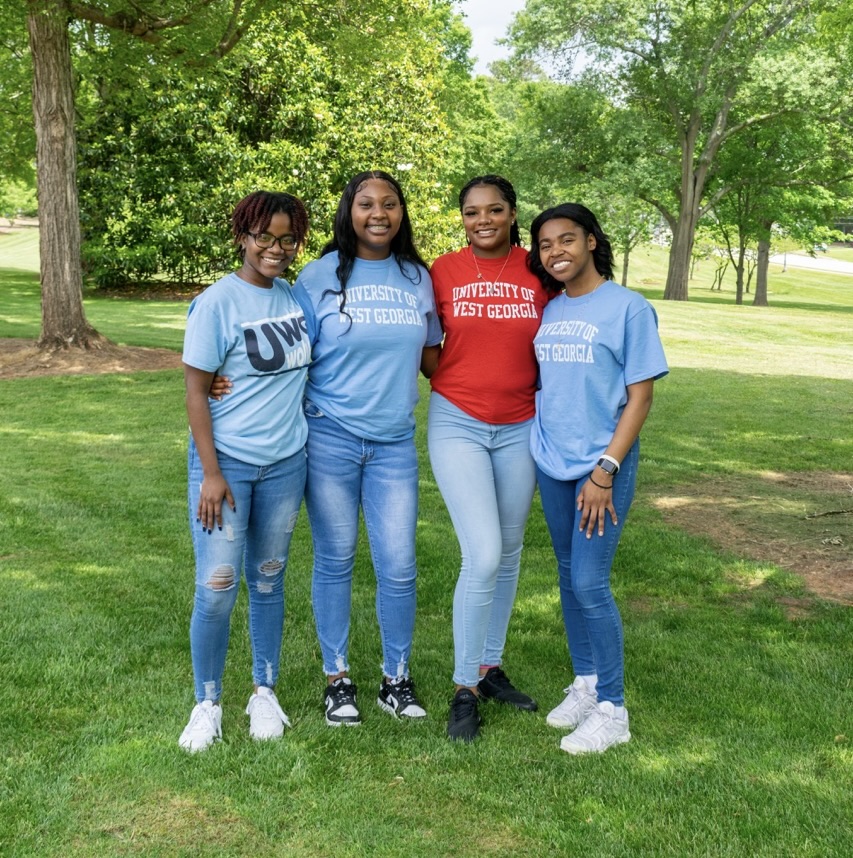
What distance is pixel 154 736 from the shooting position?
352 cm

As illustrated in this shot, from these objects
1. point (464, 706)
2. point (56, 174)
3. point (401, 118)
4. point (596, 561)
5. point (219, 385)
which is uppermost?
point (401, 118)

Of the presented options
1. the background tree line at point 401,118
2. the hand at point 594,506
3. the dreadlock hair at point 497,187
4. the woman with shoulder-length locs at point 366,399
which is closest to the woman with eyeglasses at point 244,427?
the woman with shoulder-length locs at point 366,399

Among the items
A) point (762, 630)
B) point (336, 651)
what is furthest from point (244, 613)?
point (762, 630)

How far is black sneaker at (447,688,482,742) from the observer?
3.55m

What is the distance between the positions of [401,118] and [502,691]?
22.7 meters

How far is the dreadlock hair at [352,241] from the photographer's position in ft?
11.4

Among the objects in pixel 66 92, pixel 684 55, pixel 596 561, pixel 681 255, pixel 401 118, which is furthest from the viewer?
pixel 681 255

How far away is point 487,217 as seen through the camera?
353 cm

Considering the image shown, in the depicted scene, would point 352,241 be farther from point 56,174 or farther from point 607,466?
point 56,174

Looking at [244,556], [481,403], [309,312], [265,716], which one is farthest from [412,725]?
[309,312]

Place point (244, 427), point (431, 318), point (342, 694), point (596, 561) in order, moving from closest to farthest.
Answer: point (244, 427) < point (596, 561) < point (431, 318) < point (342, 694)

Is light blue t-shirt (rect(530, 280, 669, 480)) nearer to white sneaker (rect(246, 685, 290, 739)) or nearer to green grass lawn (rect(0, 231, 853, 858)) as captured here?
green grass lawn (rect(0, 231, 853, 858))

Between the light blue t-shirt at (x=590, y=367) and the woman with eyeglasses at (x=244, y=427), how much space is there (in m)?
0.88

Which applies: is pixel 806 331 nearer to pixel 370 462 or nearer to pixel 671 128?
pixel 671 128
